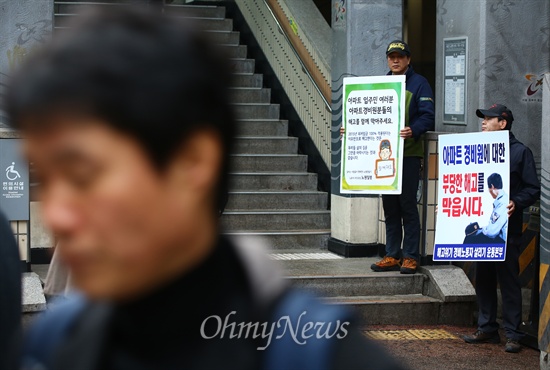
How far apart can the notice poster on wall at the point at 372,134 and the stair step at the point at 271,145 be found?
3050 millimetres

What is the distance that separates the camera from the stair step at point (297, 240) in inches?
443

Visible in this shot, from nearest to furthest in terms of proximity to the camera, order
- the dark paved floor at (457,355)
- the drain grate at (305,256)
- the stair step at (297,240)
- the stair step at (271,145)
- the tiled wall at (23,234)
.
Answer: the dark paved floor at (457,355) < the tiled wall at (23,234) < the drain grate at (305,256) < the stair step at (297,240) < the stair step at (271,145)

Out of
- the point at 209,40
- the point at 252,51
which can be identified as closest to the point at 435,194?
the point at 252,51

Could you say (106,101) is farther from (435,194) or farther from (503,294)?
(435,194)

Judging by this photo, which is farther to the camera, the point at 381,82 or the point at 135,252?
the point at 381,82

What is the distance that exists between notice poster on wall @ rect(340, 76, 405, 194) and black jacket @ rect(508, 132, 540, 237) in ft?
4.13

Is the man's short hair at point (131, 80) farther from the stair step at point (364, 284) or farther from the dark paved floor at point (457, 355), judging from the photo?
the stair step at point (364, 284)

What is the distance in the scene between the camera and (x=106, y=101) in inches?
38.4

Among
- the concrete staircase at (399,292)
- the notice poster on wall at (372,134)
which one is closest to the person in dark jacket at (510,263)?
the concrete staircase at (399,292)

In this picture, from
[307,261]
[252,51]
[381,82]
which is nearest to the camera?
[381,82]

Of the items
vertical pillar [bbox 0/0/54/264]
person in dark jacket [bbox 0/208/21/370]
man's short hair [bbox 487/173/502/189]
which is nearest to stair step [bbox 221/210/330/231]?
vertical pillar [bbox 0/0/54/264]

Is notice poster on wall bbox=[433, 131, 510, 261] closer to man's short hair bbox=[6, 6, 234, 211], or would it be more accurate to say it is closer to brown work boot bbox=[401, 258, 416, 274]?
brown work boot bbox=[401, 258, 416, 274]

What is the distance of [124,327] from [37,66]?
0.92ft

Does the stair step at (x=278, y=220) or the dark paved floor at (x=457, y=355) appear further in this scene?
the stair step at (x=278, y=220)
